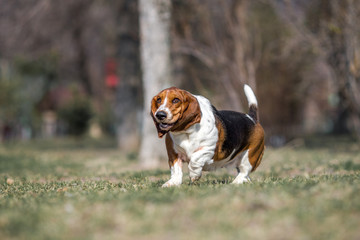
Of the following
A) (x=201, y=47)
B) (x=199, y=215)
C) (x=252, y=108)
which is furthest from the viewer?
(x=201, y=47)

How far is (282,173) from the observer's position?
841 centimetres

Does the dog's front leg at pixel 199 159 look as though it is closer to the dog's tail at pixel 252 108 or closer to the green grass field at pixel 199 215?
the green grass field at pixel 199 215

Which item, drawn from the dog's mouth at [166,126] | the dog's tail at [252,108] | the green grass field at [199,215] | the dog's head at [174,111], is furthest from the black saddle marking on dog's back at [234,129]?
the green grass field at [199,215]

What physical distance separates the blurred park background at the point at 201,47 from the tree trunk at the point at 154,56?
0.02m

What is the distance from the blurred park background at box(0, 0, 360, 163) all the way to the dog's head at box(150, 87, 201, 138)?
603 cm

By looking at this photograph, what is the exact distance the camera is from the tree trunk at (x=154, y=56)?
36.5 feet

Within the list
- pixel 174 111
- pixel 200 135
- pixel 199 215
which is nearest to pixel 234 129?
pixel 200 135

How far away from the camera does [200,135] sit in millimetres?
5070

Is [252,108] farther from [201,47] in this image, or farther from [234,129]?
[201,47]

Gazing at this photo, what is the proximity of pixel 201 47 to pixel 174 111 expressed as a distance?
33.0 ft

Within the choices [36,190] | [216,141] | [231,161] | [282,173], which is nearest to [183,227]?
[216,141]

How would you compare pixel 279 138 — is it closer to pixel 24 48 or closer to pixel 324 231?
pixel 24 48

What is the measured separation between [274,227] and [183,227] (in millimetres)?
632

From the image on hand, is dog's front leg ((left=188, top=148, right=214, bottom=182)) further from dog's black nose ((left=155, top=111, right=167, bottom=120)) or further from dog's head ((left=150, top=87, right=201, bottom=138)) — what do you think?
dog's black nose ((left=155, top=111, right=167, bottom=120))
